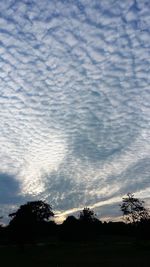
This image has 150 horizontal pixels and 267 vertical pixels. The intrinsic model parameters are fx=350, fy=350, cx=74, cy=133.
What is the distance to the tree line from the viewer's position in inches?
3238

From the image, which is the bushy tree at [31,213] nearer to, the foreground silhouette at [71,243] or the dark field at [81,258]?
the foreground silhouette at [71,243]

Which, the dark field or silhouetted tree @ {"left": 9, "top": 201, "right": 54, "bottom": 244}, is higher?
silhouetted tree @ {"left": 9, "top": 201, "right": 54, "bottom": 244}

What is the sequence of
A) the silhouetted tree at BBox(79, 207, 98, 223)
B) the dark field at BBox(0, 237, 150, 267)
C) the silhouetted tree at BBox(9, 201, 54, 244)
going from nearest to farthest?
the dark field at BBox(0, 237, 150, 267), the silhouetted tree at BBox(9, 201, 54, 244), the silhouetted tree at BBox(79, 207, 98, 223)

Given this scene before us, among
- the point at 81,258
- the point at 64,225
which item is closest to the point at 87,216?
the point at 64,225

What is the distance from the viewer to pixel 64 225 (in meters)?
125

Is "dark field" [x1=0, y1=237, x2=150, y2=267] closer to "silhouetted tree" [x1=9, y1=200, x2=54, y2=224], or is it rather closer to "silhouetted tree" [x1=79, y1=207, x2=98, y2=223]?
"silhouetted tree" [x1=9, y1=200, x2=54, y2=224]

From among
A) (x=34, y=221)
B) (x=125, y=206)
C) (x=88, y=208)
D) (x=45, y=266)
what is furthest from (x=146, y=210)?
(x=45, y=266)

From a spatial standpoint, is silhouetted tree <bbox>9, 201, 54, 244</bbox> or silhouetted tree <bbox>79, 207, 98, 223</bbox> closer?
silhouetted tree <bbox>9, 201, 54, 244</bbox>

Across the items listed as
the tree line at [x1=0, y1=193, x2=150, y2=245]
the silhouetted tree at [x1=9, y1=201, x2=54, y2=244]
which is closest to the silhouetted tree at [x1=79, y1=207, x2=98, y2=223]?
the tree line at [x1=0, y1=193, x2=150, y2=245]

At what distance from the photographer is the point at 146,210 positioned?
4313 inches

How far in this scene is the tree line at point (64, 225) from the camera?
8225 cm

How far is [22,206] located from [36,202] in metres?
14.2

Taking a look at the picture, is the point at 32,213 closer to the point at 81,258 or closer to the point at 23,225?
the point at 23,225

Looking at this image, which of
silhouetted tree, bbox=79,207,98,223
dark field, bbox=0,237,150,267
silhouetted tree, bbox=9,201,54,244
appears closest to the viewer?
dark field, bbox=0,237,150,267
